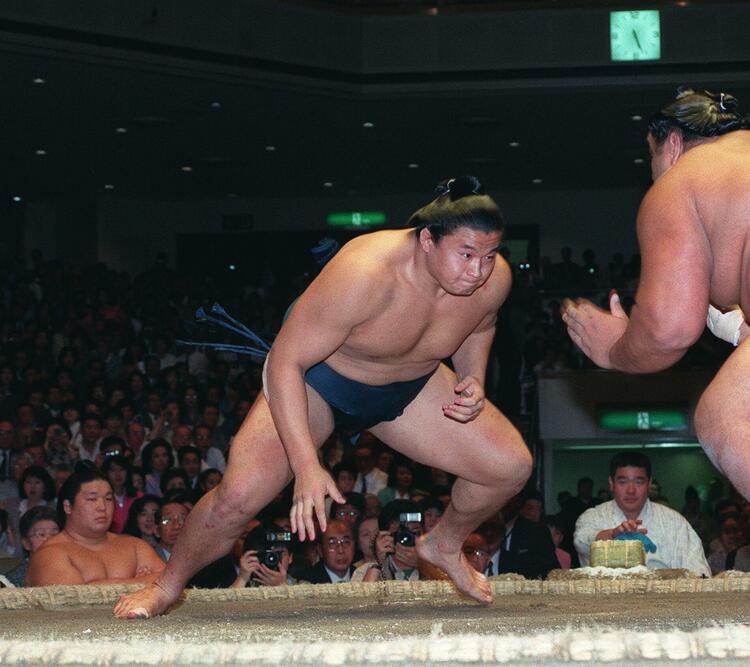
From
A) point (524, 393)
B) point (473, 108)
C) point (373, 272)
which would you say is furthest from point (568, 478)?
point (373, 272)

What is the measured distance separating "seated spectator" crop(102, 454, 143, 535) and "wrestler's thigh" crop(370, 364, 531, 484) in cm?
267

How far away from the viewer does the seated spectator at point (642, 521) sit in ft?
12.6

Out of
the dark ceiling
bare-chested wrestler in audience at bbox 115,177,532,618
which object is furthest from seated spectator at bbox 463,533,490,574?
the dark ceiling

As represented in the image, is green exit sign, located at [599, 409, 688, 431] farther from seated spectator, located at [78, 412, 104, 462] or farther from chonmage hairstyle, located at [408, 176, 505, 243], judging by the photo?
chonmage hairstyle, located at [408, 176, 505, 243]

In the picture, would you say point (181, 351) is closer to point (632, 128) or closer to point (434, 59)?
point (434, 59)

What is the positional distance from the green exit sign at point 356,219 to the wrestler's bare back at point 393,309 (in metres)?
9.86

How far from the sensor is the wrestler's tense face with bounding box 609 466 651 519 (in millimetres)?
3900

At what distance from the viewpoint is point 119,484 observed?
5066mm

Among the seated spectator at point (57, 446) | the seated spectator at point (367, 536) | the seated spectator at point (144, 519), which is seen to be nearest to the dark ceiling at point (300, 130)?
the seated spectator at point (57, 446)

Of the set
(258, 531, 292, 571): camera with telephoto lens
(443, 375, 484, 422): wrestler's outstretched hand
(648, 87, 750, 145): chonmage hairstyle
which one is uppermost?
(648, 87, 750, 145): chonmage hairstyle

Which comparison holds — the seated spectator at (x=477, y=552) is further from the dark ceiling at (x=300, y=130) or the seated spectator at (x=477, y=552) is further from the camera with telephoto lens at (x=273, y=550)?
the dark ceiling at (x=300, y=130)

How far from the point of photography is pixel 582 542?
12.9ft

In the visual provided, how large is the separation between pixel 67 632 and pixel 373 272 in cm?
83

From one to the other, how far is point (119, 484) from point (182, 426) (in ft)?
3.60
